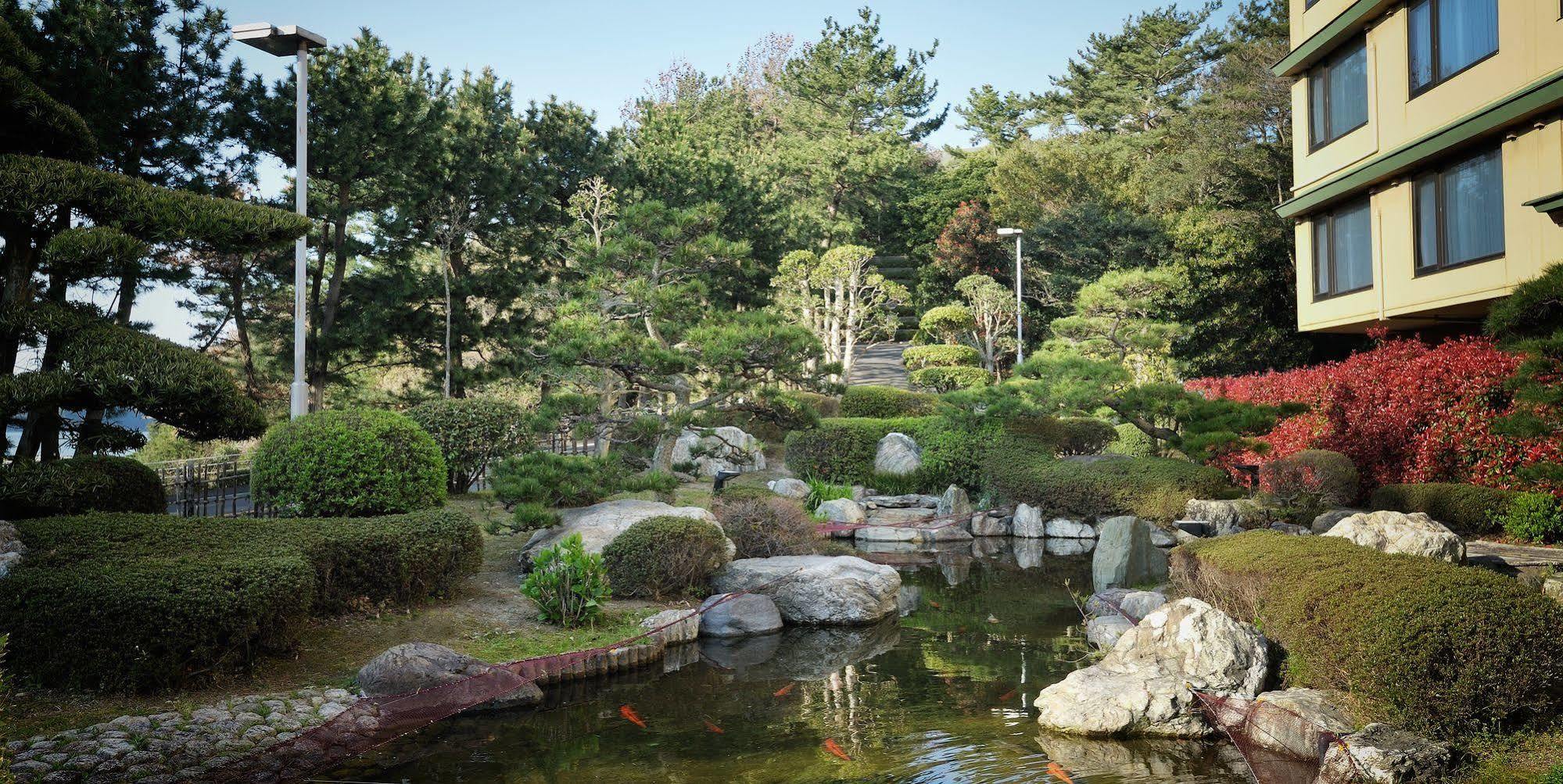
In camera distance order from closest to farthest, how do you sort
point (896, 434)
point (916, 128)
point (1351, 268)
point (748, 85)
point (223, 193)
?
1. point (1351, 268)
2. point (223, 193)
3. point (896, 434)
4. point (916, 128)
5. point (748, 85)

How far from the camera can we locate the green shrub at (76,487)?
8602mm

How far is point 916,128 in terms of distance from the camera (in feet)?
147

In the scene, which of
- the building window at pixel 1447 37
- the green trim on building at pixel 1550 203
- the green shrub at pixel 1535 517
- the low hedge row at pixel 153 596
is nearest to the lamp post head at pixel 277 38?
the low hedge row at pixel 153 596

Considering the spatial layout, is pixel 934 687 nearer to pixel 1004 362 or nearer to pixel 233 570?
pixel 233 570

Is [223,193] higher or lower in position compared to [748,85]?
lower

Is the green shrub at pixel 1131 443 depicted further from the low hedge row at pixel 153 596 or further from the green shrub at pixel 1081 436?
the low hedge row at pixel 153 596

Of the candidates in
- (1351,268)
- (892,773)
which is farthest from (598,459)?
(1351,268)

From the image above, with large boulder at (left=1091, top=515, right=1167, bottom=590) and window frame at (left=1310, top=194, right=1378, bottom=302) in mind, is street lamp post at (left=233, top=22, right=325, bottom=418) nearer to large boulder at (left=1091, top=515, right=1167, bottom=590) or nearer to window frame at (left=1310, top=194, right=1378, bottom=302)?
large boulder at (left=1091, top=515, right=1167, bottom=590)

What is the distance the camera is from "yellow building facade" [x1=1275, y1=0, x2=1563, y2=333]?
11.2 m

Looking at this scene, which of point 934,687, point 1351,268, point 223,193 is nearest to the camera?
point 934,687

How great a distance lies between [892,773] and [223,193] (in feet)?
52.8

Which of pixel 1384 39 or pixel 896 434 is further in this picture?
pixel 896 434

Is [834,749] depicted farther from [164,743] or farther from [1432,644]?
[164,743]

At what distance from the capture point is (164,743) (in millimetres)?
5910
